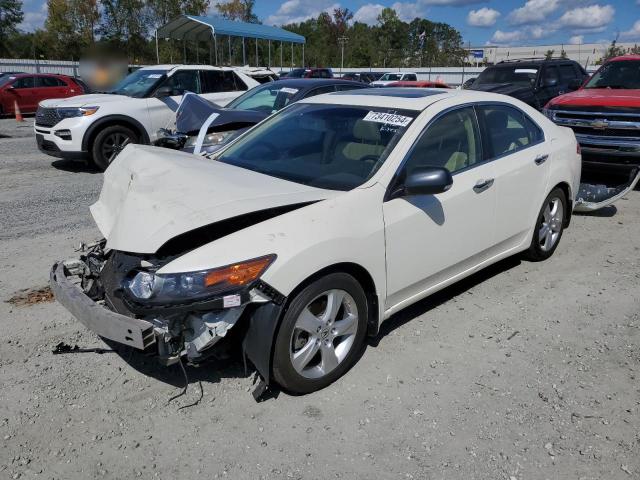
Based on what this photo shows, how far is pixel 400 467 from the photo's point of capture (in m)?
2.65

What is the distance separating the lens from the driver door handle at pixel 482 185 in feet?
13.0

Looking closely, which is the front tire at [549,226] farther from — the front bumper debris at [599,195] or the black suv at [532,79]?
the black suv at [532,79]

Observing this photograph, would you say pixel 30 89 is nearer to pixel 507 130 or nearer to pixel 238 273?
pixel 507 130

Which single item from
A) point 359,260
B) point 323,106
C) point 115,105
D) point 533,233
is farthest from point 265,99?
point 359,260

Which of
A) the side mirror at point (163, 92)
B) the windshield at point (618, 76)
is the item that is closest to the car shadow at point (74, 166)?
the side mirror at point (163, 92)

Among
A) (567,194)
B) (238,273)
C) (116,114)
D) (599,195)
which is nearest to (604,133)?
(599,195)

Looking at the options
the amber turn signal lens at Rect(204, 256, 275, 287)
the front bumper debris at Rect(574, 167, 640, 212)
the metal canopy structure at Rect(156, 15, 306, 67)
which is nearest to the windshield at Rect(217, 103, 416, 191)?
the amber turn signal lens at Rect(204, 256, 275, 287)

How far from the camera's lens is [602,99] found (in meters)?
8.05

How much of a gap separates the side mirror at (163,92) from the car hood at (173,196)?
677cm

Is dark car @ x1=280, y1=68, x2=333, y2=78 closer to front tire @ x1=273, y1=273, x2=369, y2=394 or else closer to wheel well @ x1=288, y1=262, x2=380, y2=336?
wheel well @ x1=288, y1=262, x2=380, y2=336

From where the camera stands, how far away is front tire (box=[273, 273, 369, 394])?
2.93 meters

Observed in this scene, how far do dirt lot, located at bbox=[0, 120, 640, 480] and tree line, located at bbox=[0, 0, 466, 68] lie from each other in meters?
12.3

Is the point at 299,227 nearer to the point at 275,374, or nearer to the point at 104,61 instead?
the point at 275,374

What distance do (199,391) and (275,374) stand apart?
21.1 inches
